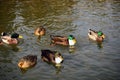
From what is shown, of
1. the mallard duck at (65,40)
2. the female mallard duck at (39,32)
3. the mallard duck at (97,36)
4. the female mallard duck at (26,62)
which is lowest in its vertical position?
A: the female mallard duck at (26,62)

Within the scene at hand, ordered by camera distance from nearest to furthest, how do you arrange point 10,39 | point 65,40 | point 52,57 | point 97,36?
point 52,57 < point 65,40 < point 97,36 < point 10,39

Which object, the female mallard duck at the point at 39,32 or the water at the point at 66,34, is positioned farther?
the female mallard duck at the point at 39,32

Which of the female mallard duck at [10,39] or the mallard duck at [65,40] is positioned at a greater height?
the female mallard duck at [10,39]

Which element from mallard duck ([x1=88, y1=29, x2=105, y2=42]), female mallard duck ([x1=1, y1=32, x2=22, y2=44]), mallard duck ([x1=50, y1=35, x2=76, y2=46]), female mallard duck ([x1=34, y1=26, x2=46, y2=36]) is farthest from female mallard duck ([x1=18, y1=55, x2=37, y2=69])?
mallard duck ([x1=88, y1=29, x2=105, y2=42])

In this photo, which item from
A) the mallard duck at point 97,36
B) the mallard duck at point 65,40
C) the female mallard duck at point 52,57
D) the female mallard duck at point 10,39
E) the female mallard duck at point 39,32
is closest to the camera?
the female mallard duck at point 52,57

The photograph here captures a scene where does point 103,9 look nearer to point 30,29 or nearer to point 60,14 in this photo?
point 60,14

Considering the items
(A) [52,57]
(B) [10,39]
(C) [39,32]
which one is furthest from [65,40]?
(B) [10,39]

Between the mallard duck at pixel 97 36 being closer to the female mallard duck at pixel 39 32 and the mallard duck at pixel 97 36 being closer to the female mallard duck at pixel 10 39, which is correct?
the female mallard duck at pixel 39 32

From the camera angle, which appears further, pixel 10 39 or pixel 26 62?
pixel 10 39

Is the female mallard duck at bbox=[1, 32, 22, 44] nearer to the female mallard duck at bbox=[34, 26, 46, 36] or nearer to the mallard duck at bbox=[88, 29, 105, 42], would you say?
the female mallard duck at bbox=[34, 26, 46, 36]

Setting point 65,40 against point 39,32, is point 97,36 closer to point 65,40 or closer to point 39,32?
point 65,40

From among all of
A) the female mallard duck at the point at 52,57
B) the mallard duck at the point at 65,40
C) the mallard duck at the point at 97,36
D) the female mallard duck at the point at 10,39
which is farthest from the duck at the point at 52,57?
the mallard duck at the point at 97,36

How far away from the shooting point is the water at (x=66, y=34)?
19734 mm

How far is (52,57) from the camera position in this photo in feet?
69.8
